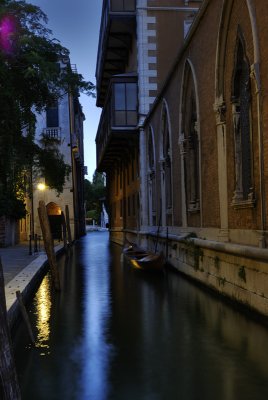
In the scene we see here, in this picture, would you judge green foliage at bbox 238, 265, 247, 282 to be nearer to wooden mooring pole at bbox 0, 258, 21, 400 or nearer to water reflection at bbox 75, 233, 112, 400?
water reflection at bbox 75, 233, 112, 400

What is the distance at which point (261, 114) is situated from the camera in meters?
9.05

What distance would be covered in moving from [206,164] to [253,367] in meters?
7.66

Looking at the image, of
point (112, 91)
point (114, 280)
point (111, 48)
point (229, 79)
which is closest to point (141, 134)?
point (112, 91)

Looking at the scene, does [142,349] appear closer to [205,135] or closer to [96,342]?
[96,342]

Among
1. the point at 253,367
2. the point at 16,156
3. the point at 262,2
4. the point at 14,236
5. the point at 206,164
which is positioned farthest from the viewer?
the point at 14,236

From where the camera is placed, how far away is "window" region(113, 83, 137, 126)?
2544cm

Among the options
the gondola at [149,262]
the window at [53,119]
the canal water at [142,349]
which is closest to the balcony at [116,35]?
the window at [53,119]

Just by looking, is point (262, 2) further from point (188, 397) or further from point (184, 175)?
point (184, 175)

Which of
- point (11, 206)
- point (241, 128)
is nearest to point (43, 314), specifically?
point (241, 128)

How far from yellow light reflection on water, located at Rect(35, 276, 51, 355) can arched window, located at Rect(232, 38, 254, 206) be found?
426cm

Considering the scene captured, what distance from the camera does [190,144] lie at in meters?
15.8

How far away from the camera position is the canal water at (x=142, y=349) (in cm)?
557

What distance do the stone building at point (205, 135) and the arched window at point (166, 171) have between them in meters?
0.04

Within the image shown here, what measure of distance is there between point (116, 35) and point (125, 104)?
4723 mm
